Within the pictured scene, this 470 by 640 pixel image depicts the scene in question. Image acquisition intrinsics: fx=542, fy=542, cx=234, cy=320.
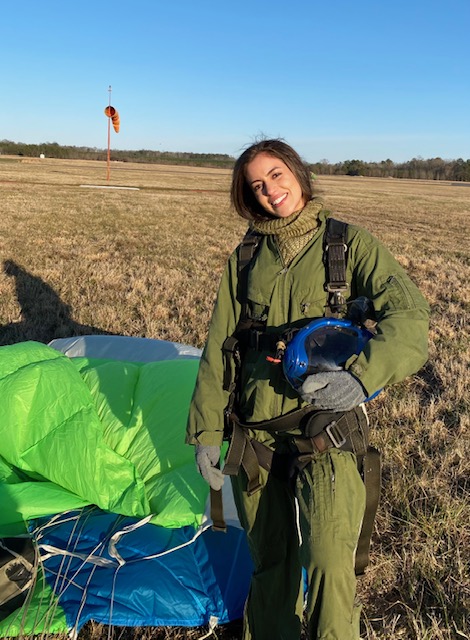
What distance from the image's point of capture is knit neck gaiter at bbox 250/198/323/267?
1994 millimetres

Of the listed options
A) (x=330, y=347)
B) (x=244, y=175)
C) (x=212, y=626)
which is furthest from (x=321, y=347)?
(x=212, y=626)

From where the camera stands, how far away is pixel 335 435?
182 cm

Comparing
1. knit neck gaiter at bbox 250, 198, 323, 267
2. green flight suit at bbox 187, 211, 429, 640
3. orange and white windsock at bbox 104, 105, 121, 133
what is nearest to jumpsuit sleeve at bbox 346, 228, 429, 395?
green flight suit at bbox 187, 211, 429, 640

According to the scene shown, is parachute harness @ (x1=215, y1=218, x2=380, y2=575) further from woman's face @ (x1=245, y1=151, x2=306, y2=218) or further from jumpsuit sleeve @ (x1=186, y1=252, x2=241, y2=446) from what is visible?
woman's face @ (x1=245, y1=151, x2=306, y2=218)

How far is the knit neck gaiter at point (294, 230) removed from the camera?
199 cm

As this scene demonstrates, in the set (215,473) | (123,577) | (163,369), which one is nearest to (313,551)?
(215,473)

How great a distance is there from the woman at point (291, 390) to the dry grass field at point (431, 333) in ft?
1.04

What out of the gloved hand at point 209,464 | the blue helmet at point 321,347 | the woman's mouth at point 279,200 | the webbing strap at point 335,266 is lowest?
the gloved hand at point 209,464

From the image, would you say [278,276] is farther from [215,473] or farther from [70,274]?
[70,274]

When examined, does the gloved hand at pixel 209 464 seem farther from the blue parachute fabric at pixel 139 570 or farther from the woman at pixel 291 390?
the blue parachute fabric at pixel 139 570

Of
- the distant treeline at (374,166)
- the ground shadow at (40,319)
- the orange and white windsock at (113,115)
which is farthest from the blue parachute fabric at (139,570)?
the distant treeline at (374,166)

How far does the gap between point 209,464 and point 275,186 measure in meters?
1.12

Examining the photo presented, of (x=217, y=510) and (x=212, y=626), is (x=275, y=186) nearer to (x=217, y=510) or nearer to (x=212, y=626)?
(x=217, y=510)

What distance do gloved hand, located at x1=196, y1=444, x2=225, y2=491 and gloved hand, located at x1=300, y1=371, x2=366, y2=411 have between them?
632mm
